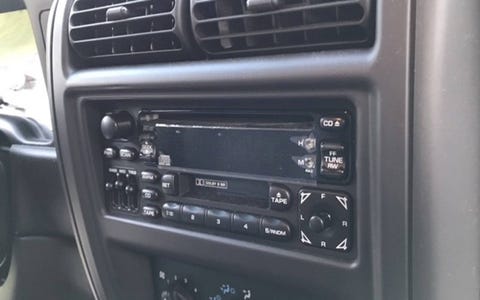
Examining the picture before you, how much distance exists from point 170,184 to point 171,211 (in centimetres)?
5

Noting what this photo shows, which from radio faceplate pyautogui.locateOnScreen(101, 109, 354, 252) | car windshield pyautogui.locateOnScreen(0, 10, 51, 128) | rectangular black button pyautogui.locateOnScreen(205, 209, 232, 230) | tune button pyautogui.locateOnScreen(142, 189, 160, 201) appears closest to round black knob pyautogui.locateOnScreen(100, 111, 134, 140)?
radio faceplate pyautogui.locateOnScreen(101, 109, 354, 252)

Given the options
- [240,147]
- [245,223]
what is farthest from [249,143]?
[245,223]

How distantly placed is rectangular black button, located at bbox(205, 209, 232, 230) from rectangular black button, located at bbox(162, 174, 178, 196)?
0.07m

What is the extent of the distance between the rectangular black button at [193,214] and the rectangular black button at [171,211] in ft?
0.04

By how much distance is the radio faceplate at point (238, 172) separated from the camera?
2.50ft

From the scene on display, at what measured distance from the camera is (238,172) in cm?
86

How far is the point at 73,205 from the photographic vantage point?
114 centimetres

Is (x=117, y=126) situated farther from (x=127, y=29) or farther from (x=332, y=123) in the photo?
(x=332, y=123)

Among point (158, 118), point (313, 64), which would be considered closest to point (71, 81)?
point (158, 118)

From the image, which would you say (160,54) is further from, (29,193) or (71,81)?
(29,193)

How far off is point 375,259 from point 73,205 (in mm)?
643

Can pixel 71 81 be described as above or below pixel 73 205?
above

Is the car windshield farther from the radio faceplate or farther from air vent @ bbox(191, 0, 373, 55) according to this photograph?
air vent @ bbox(191, 0, 373, 55)

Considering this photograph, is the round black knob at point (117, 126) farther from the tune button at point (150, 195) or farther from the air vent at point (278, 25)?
the air vent at point (278, 25)
